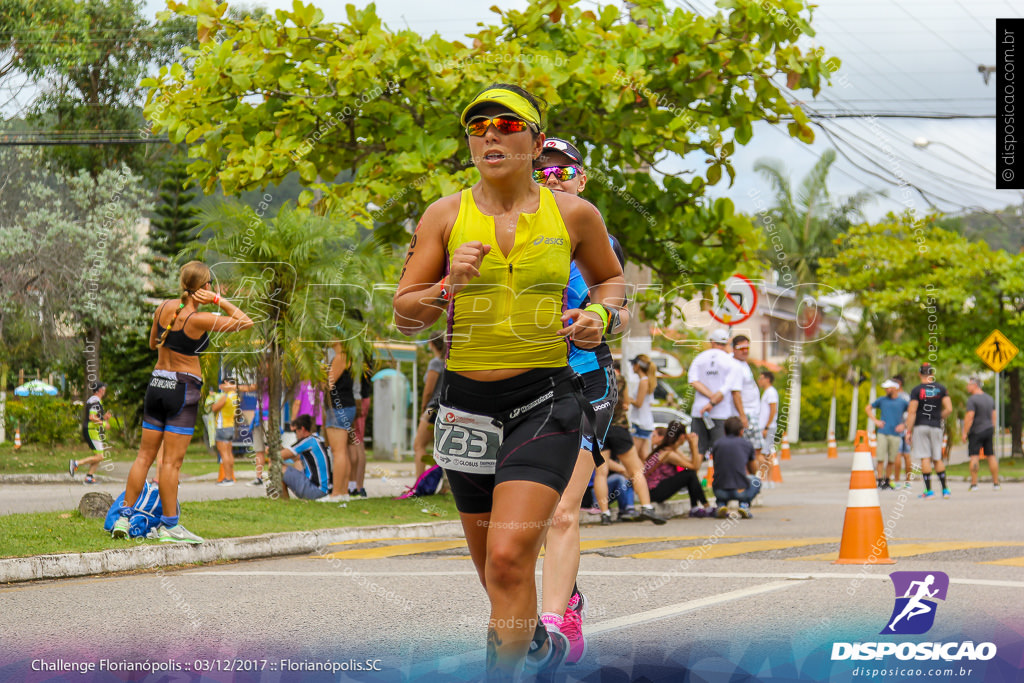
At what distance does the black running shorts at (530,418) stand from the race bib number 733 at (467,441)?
2 centimetres

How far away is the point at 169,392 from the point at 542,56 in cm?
535

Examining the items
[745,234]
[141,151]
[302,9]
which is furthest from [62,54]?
[745,234]

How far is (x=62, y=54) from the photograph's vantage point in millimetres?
27844

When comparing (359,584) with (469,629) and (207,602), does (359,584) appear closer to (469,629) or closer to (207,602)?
(207,602)

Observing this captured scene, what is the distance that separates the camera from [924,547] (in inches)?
383

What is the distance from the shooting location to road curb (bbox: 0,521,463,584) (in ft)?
24.4

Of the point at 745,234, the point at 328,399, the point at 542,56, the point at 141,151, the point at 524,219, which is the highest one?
the point at 141,151

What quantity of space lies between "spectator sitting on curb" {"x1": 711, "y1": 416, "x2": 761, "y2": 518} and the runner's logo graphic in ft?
24.8

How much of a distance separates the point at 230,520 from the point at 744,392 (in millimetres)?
6649

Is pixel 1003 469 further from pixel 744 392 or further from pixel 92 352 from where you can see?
pixel 92 352

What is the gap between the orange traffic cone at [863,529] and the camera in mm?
8352

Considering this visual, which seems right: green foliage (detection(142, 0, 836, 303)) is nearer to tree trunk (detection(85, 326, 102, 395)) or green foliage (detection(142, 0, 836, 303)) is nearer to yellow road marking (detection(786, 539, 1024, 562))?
yellow road marking (detection(786, 539, 1024, 562))

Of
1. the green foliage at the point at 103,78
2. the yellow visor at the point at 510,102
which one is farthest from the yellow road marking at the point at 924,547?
the green foliage at the point at 103,78

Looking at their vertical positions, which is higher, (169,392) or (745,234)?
(745,234)
